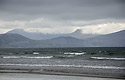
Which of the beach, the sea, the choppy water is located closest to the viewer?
the beach

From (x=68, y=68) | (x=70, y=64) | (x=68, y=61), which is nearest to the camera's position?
(x=68, y=68)

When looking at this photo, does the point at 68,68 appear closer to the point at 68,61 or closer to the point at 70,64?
the point at 70,64

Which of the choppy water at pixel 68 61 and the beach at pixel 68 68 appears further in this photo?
the choppy water at pixel 68 61

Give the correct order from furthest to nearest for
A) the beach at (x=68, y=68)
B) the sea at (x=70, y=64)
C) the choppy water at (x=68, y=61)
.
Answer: the choppy water at (x=68, y=61) < the sea at (x=70, y=64) < the beach at (x=68, y=68)

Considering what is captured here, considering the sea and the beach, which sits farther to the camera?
the sea

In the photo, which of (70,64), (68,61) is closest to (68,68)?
(70,64)

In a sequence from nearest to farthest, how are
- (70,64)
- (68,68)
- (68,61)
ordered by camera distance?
(68,68)
(70,64)
(68,61)

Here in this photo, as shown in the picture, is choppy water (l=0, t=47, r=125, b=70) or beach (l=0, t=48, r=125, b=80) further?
choppy water (l=0, t=47, r=125, b=70)

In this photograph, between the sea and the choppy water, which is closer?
the sea

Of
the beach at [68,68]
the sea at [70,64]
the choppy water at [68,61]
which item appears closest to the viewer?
the beach at [68,68]

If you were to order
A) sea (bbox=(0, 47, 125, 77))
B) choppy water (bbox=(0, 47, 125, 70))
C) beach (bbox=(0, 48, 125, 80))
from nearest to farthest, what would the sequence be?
beach (bbox=(0, 48, 125, 80)), sea (bbox=(0, 47, 125, 77)), choppy water (bbox=(0, 47, 125, 70))

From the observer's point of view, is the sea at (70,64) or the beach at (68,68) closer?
the beach at (68,68)

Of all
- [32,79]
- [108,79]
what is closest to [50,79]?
[32,79]

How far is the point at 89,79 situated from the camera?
13.8 metres
